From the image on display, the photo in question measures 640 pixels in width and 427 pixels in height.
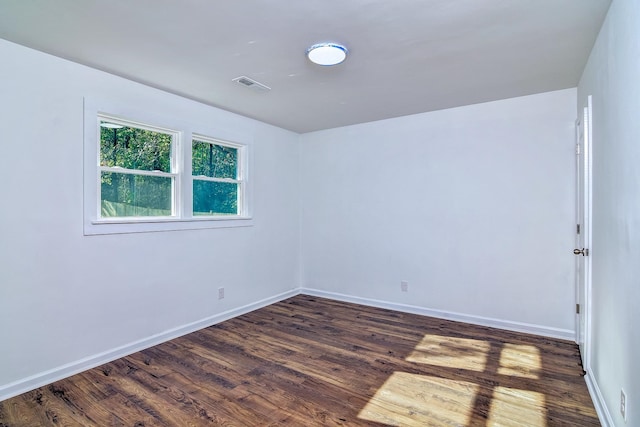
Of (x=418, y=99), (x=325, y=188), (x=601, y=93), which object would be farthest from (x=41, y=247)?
(x=601, y=93)

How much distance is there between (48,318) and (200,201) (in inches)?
68.3

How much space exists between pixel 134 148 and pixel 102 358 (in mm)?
1922

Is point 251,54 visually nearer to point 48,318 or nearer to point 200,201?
point 200,201

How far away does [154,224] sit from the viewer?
10.7 ft

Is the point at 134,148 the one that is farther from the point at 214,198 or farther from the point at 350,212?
the point at 350,212

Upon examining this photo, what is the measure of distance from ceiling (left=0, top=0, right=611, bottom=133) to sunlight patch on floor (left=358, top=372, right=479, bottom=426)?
2528 millimetres

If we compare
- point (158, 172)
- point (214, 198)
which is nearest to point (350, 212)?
point (214, 198)

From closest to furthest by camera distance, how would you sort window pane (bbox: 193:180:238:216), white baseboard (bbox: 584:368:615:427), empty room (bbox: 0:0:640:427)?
white baseboard (bbox: 584:368:615:427) → empty room (bbox: 0:0:640:427) → window pane (bbox: 193:180:238:216)

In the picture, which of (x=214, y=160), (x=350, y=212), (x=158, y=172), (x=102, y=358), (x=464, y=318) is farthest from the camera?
(x=350, y=212)

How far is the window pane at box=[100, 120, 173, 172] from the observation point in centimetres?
299

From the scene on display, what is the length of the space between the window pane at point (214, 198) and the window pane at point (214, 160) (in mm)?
120

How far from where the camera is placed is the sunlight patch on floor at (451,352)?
2.85m

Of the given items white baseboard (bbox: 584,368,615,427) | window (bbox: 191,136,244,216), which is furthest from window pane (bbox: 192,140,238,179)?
white baseboard (bbox: 584,368,615,427)

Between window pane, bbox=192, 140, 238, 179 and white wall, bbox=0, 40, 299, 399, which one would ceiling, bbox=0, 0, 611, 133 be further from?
window pane, bbox=192, 140, 238, 179
